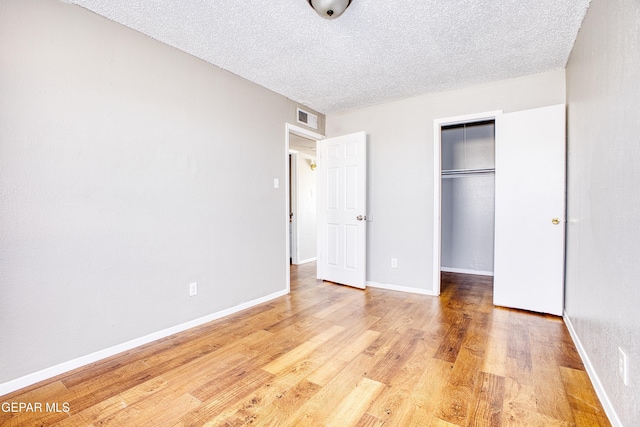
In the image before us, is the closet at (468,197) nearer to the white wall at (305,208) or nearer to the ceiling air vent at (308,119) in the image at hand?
the ceiling air vent at (308,119)

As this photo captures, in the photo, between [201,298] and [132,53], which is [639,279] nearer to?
[201,298]

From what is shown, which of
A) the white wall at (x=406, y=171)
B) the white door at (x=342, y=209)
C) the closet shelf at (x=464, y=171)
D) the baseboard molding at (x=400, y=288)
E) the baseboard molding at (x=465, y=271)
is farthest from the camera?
the baseboard molding at (x=465, y=271)

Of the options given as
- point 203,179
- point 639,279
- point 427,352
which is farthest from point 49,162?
point 639,279

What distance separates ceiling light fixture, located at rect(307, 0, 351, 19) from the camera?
1886mm

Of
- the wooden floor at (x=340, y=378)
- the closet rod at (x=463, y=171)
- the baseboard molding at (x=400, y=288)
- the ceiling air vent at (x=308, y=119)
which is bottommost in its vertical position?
the wooden floor at (x=340, y=378)

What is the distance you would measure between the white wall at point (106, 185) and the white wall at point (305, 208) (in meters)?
2.68

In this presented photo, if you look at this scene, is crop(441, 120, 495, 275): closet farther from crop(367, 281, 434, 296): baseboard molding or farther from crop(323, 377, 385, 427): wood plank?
crop(323, 377, 385, 427): wood plank

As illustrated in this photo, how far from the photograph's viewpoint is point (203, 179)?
2.80 metres

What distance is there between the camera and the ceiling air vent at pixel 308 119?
157 inches

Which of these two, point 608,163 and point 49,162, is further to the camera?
point 49,162

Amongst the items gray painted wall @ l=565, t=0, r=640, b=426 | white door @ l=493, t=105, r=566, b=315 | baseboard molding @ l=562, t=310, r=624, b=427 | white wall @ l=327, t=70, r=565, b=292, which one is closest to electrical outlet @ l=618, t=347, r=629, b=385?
gray painted wall @ l=565, t=0, r=640, b=426

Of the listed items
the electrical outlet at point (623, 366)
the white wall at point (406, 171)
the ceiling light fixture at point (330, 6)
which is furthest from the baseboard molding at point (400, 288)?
the ceiling light fixture at point (330, 6)

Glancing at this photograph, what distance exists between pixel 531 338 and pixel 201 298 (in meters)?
2.84

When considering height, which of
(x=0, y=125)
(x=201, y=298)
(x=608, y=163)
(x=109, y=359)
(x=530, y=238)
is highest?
(x=0, y=125)
